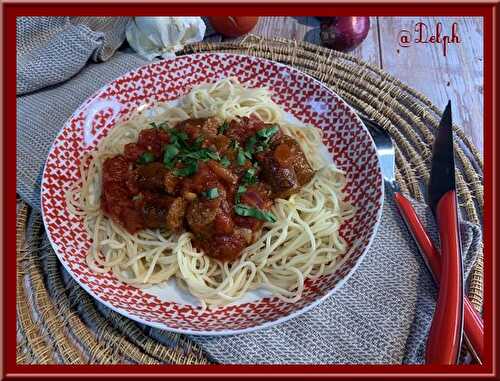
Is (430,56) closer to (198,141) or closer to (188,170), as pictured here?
(198,141)

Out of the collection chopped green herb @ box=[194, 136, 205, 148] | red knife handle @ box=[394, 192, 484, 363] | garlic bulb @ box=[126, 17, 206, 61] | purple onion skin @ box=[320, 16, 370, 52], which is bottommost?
red knife handle @ box=[394, 192, 484, 363]

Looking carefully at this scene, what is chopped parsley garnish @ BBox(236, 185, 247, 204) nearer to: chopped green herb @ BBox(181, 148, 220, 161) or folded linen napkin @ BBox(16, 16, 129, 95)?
chopped green herb @ BBox(181, 148, 220, 161)

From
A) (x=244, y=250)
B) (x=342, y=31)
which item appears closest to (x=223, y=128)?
(x=244, y=250)

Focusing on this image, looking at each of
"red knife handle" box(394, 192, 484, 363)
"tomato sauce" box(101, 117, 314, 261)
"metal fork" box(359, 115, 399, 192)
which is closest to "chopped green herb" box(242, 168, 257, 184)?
"tomato sauce" box(101, 117, 314, 261)

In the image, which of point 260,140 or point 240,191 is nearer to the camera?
point 240,191

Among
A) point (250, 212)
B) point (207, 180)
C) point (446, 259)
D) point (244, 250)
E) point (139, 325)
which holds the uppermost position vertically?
point (207, 180)

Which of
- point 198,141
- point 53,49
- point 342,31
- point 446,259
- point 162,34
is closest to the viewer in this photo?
point 446,259
